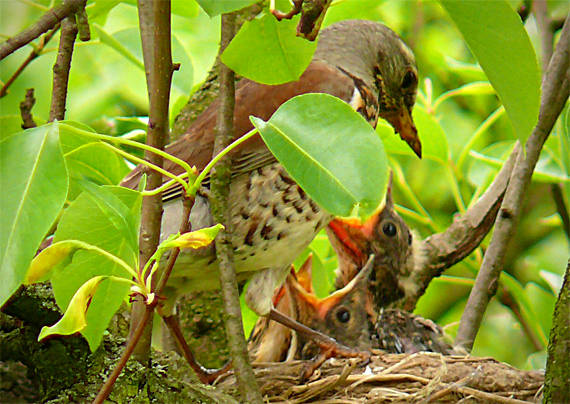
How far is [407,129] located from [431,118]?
0.26ft

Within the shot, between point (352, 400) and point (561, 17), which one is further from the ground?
point (561, 17)

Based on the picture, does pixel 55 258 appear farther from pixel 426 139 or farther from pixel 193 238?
pixel 426 139

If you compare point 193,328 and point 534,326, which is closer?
point 193,328

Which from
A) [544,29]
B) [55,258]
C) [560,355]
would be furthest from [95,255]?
[544,29]

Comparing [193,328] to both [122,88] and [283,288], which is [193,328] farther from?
[122,88]

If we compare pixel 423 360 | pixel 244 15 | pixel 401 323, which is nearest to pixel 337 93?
pixel 244 15

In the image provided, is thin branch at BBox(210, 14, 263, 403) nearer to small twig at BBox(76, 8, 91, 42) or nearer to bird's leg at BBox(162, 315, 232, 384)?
small twig at BBox(76, 8, 91, 42)

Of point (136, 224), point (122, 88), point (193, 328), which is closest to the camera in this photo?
point (136, 224)

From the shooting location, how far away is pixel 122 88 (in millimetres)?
2771

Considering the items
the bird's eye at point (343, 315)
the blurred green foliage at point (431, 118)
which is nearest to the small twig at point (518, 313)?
the blurred green foliage at point (431, 118)

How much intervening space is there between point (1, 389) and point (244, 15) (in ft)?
3.69

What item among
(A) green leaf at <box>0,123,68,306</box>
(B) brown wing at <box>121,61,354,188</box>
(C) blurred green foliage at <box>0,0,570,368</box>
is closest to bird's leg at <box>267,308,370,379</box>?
(C) blurred green foliage at <box>0,0,570,368</box>

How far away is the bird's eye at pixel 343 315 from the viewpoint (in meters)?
2.33

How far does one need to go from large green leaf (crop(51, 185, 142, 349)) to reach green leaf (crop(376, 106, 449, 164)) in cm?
151
